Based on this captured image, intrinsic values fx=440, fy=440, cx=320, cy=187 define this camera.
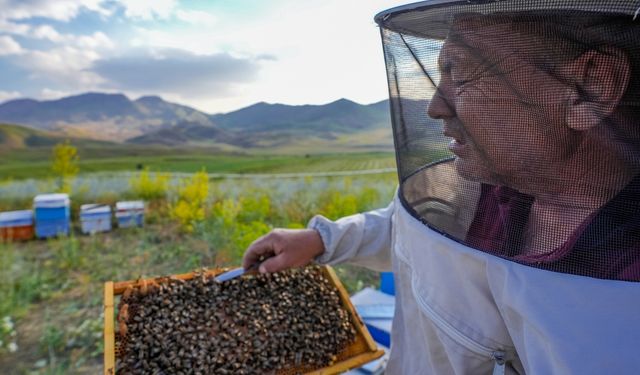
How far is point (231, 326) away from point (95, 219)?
464cm

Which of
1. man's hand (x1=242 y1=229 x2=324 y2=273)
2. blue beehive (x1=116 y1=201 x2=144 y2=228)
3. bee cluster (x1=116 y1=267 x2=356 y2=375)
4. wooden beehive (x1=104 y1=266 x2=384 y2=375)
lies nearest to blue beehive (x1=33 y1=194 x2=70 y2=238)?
blue beehive (x1=116 y1=201 x2=144 y2=228)

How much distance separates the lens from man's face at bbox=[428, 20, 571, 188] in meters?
0.94

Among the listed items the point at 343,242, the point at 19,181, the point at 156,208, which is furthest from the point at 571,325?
the point at 19,181

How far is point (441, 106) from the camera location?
1.14 metres

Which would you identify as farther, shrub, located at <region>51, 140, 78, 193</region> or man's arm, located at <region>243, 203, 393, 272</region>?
shrub, located at <region>51, 140, 78, 193</region>

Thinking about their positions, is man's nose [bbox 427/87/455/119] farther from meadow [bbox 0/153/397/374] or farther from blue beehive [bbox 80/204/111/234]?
blue beehive [bbox 80/204/111/234]

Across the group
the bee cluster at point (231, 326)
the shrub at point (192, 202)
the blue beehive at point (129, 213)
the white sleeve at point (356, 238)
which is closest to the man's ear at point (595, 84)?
the white sleeve at point (356, 238)

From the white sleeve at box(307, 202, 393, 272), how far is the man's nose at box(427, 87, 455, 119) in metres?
0.70

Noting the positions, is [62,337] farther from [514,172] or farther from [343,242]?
[514,172]

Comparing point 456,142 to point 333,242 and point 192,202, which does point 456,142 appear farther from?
point 192,202

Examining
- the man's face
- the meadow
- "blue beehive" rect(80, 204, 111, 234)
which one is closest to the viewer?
the man's face

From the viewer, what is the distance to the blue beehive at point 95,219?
5.52 metres

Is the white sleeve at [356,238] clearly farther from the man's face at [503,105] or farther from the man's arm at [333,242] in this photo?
the man's face at [503,105]

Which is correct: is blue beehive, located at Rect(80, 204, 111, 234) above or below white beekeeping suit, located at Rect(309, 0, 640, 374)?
below
